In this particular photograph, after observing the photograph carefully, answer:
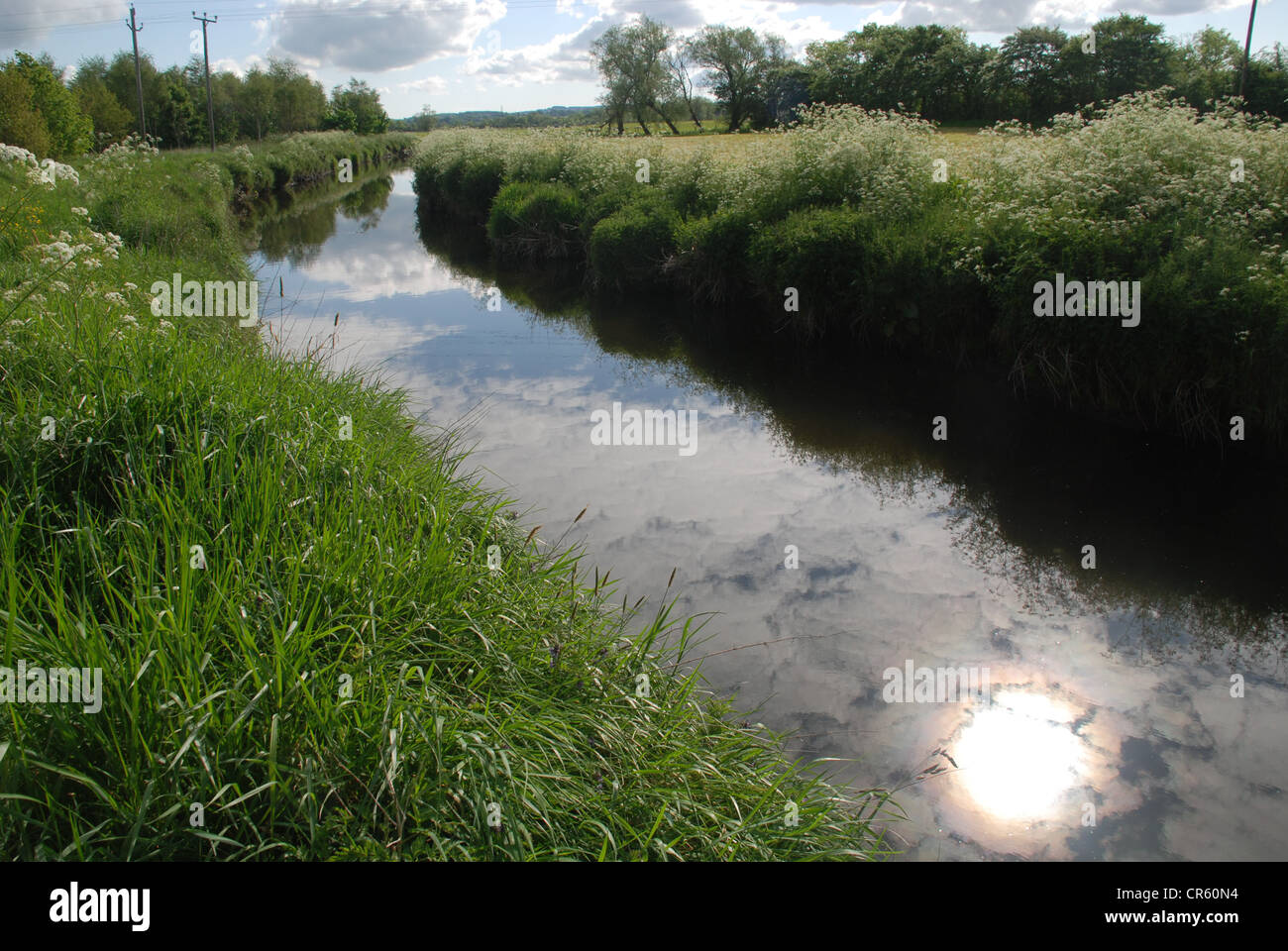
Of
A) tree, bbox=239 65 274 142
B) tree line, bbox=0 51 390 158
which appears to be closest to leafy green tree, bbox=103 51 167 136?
tree line, bbox=0 51 390 158

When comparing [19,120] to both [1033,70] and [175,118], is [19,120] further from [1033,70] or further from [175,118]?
[175,118]

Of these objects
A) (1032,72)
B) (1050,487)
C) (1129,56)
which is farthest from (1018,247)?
(1032,72)

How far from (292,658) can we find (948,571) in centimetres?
538

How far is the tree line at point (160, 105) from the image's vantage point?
26406 millimetres

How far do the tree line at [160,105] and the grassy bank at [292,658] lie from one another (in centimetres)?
2277

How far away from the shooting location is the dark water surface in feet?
15.1

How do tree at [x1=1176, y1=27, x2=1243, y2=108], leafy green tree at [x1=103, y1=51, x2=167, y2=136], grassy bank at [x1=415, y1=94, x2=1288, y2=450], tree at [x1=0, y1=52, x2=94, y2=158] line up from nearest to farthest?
grassy bank at [x1=415, y1=94, x2=1288, y2=450] < tree at [x1=1176, y1=27, x2=1243, y2=108] < tree at [x1=0, y1=52, x2=94, y2=158] < leafy green tree at [x1=103, y1=51, x2=167, y2=136]

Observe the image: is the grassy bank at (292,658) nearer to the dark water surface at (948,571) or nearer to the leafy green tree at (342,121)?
the dark water surface at (948,571)

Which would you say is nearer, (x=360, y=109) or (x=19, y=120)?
(x=19, y=120)

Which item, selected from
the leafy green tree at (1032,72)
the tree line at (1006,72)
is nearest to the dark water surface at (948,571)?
the tree line at (1006,72)

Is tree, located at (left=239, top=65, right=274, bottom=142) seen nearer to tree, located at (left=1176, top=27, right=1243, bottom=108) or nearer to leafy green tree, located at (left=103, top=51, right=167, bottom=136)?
leafy green tree, located at (left=103, top=51, right=167, bottom=136)

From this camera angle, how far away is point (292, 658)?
3.04m

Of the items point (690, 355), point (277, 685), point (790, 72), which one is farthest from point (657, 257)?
point (790, 72)

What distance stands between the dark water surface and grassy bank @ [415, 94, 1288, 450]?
0.75 metres
